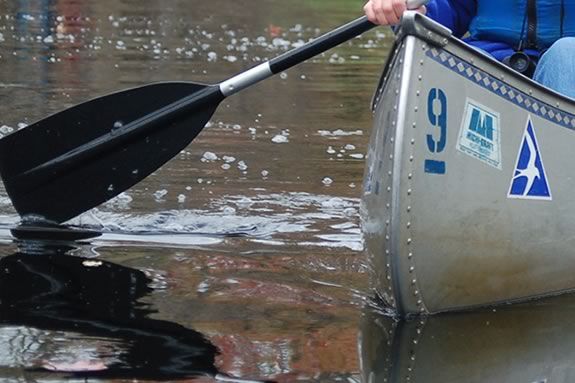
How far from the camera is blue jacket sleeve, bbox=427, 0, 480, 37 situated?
4.96m

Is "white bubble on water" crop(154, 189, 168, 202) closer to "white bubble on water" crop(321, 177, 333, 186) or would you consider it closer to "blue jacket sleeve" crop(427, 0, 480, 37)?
"white bubble on water" crop(321, 177, 333, 186)

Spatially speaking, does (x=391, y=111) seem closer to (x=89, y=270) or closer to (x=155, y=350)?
(x=155, y=350)

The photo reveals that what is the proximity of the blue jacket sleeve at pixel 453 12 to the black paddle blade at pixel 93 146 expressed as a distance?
930mm

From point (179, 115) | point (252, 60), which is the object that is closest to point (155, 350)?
point (179, 115)

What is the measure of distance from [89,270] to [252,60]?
701 centimetres

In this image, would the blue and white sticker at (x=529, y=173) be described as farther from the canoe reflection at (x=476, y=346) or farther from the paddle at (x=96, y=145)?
the paddle at (x=96, y=145)

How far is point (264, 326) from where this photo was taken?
399 cm

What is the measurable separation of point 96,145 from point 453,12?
4.92 feet

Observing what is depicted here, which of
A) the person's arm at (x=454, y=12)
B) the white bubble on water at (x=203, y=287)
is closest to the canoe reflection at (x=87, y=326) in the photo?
the white bubble on water at (x=203, y=287)

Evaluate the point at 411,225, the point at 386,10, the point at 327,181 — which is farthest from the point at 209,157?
the point at 411,225

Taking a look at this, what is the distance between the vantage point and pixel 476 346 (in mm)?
3922

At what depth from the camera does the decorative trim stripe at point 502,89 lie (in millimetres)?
3960

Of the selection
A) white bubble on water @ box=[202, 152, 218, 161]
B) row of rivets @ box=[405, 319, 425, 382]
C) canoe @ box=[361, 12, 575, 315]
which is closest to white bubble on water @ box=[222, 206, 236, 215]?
white bubble on water @ box=[202, 152, 218, 161]

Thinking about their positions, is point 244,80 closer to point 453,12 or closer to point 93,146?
point 93,146
